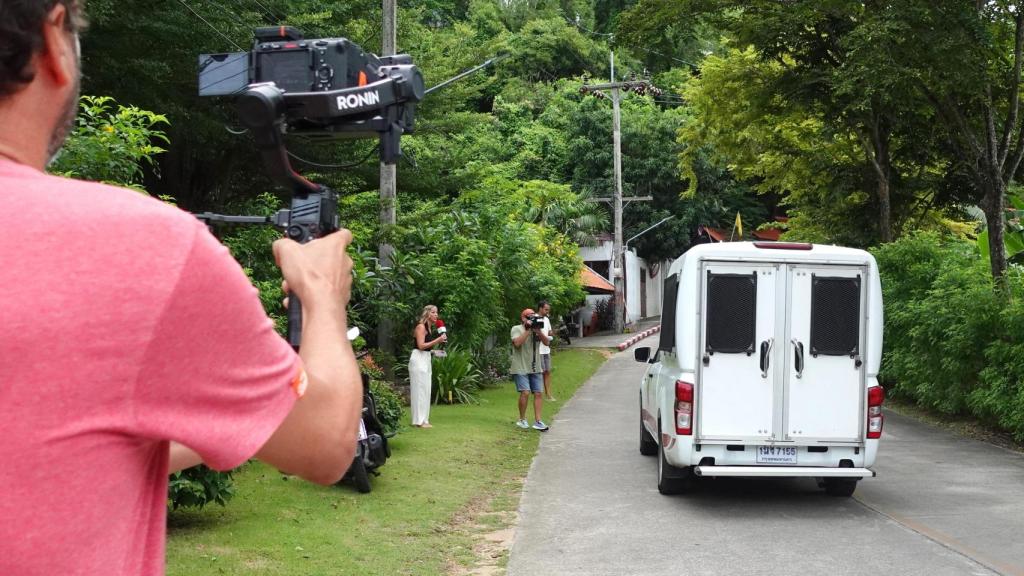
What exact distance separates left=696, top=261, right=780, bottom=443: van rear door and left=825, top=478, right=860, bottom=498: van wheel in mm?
1160

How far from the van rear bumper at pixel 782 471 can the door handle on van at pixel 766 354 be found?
92cm

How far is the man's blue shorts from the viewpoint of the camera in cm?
1653

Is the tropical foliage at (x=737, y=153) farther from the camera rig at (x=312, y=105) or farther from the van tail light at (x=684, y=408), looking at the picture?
the camera rig at (x=312, y=105)

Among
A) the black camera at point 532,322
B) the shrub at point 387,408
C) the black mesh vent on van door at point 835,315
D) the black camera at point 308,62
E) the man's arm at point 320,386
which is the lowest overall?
the shrub at point 387,408

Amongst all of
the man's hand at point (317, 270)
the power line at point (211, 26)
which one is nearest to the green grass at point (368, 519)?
the man's hand at point (317, 270)

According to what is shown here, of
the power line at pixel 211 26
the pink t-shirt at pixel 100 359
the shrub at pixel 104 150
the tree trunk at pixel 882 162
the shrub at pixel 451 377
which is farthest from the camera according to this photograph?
the tree trunk at pixel 882 162

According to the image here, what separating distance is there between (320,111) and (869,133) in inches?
954

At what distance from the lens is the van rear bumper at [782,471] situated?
10.3 m

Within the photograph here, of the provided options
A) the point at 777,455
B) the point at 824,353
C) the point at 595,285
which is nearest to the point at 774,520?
the point at 777,455

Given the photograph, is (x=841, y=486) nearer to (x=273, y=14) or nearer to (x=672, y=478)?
(x=672, y=478)

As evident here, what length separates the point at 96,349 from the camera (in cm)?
126

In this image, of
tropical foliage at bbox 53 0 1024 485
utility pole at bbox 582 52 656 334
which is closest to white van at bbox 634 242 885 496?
tropical foliage at bbox 53 0 1024 485

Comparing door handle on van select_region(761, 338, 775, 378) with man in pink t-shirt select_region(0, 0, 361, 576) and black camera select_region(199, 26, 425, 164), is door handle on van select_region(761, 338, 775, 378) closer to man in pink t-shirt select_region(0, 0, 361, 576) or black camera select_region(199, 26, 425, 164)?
black camera select_region(199, 26, 425, 164)

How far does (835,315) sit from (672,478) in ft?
7.54
